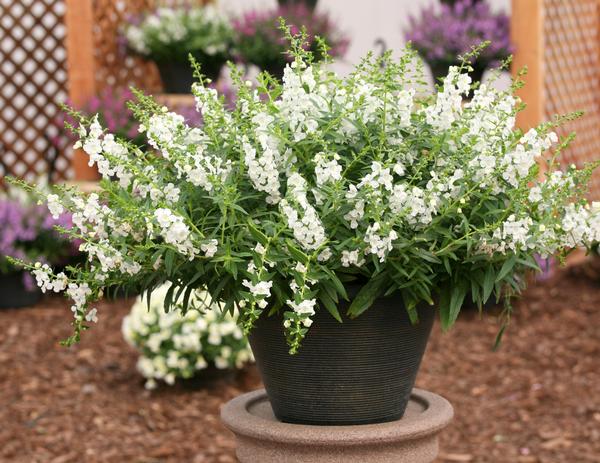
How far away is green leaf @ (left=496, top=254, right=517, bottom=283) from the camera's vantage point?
1.60 m

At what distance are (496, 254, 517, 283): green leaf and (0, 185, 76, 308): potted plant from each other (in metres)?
3.60

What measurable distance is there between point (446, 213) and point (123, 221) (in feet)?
1.92

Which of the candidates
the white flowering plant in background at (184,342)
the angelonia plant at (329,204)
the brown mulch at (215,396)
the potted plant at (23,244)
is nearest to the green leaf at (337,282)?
the angelonia plant at (329,204)

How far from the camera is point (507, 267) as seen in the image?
5.29 feet

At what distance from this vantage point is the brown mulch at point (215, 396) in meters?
3.32

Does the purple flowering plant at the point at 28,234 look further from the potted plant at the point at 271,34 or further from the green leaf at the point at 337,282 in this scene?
the green leaf at the point at 337,282

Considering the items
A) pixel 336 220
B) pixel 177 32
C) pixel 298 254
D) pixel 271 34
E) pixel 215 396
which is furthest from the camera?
pixel 177 32

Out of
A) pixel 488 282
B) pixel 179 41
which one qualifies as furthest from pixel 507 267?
pixel 179 41

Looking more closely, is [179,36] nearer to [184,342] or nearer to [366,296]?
[184,342]

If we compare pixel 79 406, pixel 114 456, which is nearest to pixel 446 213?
pixel 114 456

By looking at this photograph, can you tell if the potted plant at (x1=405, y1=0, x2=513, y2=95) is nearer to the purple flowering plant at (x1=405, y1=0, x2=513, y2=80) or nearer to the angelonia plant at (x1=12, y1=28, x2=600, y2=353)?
the purple flowering plant at (x1=405, y1=0, x2=513, y2=80)

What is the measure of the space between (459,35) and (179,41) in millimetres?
1685

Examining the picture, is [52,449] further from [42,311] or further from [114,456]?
[42,311]

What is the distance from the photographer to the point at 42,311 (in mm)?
4941
